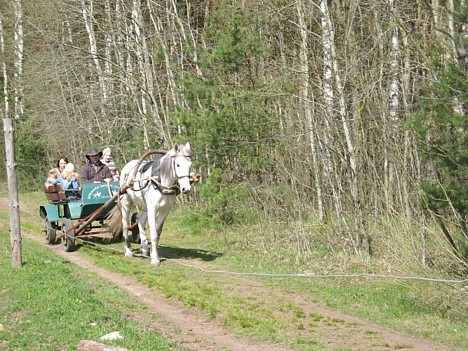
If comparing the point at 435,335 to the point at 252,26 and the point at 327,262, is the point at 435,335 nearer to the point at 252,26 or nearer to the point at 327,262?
the point at 327,262

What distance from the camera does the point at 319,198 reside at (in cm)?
1292

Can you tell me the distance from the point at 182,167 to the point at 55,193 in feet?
13.0

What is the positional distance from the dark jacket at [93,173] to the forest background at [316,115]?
7.09 feet

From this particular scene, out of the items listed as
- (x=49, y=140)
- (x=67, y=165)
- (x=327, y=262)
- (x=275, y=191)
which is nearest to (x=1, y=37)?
(x=49, y=140)

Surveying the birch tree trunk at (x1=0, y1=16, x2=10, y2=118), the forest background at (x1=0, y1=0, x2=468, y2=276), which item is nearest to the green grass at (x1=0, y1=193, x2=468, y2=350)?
the forest background at (x1=0, y1=0, x2=468, y2=276)

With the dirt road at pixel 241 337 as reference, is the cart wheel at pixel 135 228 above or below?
above

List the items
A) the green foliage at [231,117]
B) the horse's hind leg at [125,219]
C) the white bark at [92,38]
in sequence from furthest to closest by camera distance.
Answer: the white bark at [92,38] → the green foliage at [231,117] → the horse's hind leg at [125,219]

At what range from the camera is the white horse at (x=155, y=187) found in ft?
38.2

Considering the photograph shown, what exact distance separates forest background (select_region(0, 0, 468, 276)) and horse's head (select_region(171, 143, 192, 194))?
1.56 m

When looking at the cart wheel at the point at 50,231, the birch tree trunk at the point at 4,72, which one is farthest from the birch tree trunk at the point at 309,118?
the birch tree trunk at the point at 4,72

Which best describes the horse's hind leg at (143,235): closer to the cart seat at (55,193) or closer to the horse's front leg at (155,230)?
the horse's front leg at (155,230)

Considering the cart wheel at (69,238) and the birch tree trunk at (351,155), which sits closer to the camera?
the birch tree trunk at (351,155)

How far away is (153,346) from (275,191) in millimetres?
7246

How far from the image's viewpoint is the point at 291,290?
394 inches
